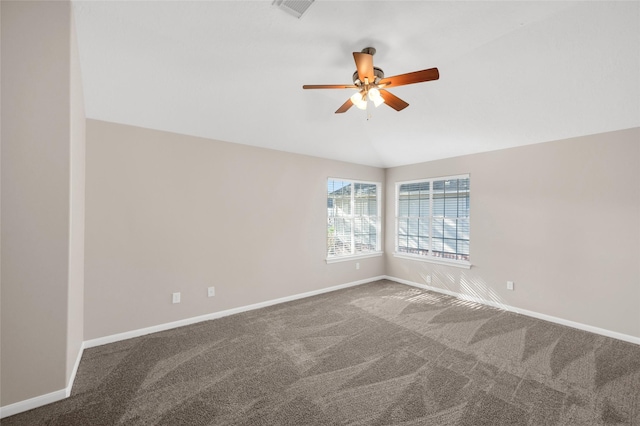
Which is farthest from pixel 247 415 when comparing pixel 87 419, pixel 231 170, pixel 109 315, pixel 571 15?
pixel 571 15

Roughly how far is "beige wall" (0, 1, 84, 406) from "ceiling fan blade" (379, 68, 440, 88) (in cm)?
242

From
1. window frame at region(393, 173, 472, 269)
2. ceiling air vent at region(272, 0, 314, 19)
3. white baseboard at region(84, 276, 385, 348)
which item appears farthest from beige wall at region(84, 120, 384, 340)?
ceiling air vent at region(272, 0, 314, 19)

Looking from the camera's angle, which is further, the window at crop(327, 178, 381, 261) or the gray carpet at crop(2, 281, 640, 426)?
the window at crop(327, 178, 381, 261)

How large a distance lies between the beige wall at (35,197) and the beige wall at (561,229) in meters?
4.97

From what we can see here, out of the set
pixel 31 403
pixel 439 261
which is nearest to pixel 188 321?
pixel 31 403

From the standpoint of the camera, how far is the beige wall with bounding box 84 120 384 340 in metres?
2.98

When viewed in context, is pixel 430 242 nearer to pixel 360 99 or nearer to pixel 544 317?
pixel 544 317

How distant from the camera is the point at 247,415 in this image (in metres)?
1.92

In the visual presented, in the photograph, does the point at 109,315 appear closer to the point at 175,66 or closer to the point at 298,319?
the point at 298,319

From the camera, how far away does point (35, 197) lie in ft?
6.35

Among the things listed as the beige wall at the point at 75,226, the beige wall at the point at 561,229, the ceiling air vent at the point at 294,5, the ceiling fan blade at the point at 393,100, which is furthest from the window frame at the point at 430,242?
the beige wall at the point at 75,226

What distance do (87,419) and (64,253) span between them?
1.17m

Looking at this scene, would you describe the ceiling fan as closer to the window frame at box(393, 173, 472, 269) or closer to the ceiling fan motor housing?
the ceiling fan motor housing

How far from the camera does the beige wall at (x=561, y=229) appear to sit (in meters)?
3.12
